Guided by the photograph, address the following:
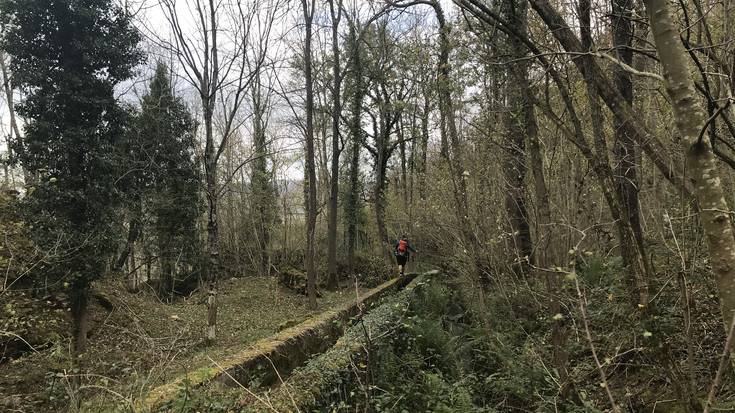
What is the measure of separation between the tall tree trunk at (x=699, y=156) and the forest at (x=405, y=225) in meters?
0.01

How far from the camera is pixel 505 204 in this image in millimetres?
7500

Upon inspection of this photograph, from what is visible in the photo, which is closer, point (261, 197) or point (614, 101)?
point (614, 101)

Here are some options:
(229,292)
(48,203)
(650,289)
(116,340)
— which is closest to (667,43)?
(650,289)

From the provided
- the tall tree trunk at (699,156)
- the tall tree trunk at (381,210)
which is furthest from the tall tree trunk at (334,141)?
the tall tree trunk at (699,156)

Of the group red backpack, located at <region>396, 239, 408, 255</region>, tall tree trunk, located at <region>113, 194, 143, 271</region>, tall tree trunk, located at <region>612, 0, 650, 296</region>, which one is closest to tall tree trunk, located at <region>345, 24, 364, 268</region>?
red backpack, located at <region>396, 239, 408, 255</region>

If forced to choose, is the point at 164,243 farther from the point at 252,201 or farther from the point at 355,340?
the point at 355,340

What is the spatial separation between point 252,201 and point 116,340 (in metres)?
13.9

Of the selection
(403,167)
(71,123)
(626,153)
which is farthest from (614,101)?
(403,167)

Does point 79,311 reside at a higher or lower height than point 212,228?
lower

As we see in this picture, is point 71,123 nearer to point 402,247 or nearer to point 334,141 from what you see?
point 334,141

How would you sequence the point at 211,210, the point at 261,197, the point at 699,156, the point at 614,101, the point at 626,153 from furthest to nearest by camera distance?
1. the point at 261,197
2. the point at 211,210
3. the point at 626,153
4. the point at 614,101
5. the point at 699,156

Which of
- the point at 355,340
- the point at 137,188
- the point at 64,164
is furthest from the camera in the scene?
the point at 137,188

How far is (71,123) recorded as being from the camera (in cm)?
1303

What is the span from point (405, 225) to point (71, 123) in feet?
45.9
